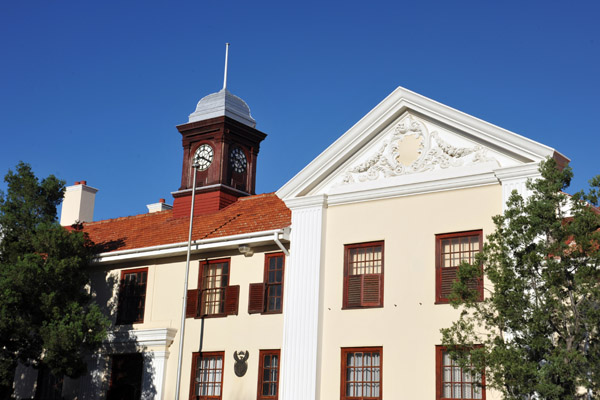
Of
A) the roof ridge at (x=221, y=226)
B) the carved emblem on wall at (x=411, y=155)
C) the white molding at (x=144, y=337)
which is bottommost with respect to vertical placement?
the white molding at (x=144, y=337)

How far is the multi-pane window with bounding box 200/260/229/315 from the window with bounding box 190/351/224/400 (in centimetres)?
125

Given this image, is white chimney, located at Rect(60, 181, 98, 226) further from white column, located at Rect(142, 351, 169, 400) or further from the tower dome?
white column, located at Rect(142, 351, 169, 400)

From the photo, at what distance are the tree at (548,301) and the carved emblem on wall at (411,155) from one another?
4.94 metres

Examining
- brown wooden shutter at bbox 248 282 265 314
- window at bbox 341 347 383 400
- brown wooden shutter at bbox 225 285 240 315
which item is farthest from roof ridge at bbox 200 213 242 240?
window at bbox 341 347 383 400

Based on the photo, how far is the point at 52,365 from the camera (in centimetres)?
2217

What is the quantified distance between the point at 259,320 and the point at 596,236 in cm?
1072

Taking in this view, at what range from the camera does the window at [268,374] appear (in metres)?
21.5

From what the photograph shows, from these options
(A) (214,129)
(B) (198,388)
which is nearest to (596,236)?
(B) (198,388)

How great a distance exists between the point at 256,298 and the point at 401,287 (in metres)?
4.49

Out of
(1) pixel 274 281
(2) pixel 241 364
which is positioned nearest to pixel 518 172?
(1) pixel 274 281

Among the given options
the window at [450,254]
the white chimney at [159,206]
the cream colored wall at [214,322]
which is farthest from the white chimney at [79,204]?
the window at [450,254]

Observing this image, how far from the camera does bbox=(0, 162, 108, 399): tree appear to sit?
2205cm

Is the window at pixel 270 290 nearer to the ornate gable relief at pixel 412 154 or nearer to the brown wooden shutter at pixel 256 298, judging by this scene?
the brown wooden shutter at pixel 256 298

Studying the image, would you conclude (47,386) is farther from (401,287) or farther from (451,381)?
(451,381)
